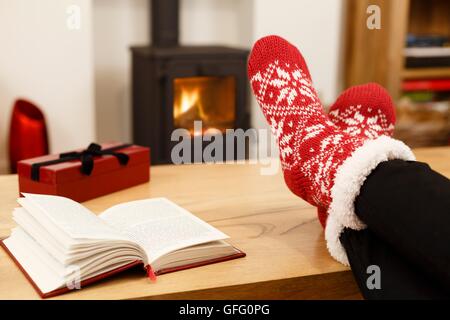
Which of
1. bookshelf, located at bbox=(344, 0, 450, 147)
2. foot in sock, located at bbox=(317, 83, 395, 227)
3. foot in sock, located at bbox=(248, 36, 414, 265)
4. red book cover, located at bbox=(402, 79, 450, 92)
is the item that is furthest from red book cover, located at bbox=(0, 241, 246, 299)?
red book cover, located at bbox=(402, 79, 450, 92)

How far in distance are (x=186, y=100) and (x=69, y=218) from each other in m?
1.59

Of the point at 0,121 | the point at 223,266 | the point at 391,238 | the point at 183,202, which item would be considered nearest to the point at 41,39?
the point at 0,121

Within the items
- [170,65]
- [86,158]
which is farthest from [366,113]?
[170,65]

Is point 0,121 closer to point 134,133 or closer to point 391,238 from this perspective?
point 134,133

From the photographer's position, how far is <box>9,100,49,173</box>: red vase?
226 cm

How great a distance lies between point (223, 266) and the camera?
0.87m

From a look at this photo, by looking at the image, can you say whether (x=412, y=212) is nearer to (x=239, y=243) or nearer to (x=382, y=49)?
(x=239, y=243)

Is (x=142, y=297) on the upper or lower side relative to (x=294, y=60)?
lower

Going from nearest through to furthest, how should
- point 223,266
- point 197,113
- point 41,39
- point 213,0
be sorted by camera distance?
point 223,266
point 41,39
point 197,113
point 213,0

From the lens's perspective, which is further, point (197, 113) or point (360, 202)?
point (197, 113)

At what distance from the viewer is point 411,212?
721 mm

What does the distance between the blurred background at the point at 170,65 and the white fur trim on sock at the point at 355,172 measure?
5.04 feet

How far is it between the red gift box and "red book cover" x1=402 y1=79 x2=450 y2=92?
6.20 ft

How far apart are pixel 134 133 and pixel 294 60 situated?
1.53 meters
